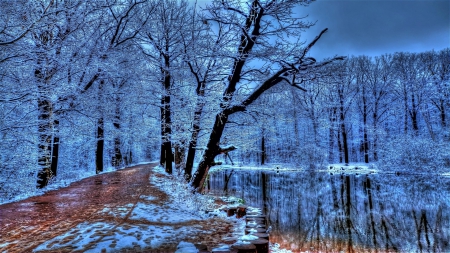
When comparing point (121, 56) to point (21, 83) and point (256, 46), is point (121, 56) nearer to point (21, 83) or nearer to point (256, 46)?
point (21, 83)

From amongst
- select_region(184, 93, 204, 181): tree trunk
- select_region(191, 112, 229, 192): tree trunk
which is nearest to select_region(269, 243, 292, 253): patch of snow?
select_region(191, 112, 229, 192): tree trunk

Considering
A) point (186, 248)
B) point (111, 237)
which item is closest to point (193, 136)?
point (111, 237)

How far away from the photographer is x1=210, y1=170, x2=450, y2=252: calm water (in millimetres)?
8750

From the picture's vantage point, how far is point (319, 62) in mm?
8312

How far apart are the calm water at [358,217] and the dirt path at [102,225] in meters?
3.44

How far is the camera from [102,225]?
Result: 236 inches

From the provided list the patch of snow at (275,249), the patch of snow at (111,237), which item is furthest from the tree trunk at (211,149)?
the patch of snow at (111,237)

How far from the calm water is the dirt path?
344 cm

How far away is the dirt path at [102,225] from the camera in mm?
4977

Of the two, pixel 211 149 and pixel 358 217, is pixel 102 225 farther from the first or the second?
pixel 358 217

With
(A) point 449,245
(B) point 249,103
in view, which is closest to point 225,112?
(B) point 249,103

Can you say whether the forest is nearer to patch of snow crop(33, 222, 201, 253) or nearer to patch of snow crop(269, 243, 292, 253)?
patch of snow crop(269, 243, 292, 253)

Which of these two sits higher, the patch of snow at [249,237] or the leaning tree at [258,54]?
the leaning tree at [258,54]

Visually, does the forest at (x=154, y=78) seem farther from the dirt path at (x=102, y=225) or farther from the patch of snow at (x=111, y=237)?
the patch of snow at (x=111, y=237)
